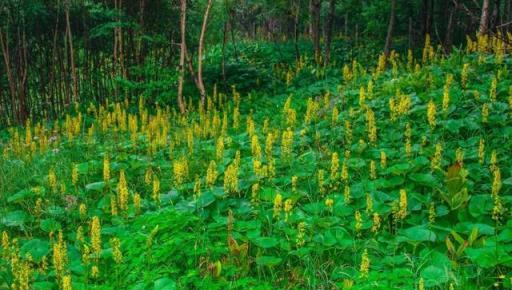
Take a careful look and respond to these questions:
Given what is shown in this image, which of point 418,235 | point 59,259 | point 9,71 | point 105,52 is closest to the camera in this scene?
point 59,259

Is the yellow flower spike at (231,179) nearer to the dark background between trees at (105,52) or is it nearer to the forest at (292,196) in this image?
the forest at (292,196)

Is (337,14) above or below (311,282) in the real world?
above

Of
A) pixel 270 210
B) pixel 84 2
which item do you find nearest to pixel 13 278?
pixel 270 210

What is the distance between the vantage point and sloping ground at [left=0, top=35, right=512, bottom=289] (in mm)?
3098

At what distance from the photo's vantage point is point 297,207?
388 centimetres

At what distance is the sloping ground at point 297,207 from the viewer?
122 inches

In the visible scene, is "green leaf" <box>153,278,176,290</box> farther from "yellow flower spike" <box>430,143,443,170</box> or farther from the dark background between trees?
the dark background between trees

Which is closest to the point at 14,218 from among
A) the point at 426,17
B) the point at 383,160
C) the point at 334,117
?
the point at 383,160

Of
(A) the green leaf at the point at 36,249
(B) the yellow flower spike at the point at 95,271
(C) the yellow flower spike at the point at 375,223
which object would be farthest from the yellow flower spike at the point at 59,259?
(C) the yellow flower spike at the point at 375,223

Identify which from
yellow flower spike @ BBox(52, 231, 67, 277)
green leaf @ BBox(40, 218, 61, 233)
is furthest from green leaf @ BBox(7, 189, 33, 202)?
yellow flower spike @ BBox(52, 231, 67, 277)

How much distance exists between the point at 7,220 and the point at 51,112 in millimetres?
6202

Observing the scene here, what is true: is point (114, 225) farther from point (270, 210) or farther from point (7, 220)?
point (270, 210)

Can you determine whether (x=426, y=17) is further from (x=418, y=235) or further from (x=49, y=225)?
(x=49, y=225)

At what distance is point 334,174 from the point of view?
415 centimetres
